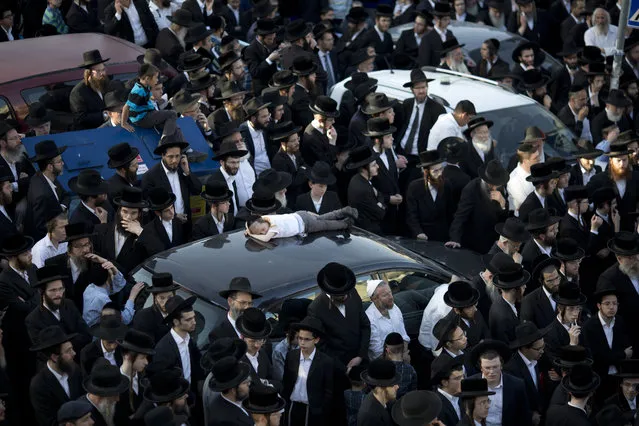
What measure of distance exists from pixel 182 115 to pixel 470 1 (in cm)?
841

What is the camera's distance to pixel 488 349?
36.3ft

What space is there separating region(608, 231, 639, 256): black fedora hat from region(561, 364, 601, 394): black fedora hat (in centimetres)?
279

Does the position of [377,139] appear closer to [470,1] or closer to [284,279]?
[284,279]

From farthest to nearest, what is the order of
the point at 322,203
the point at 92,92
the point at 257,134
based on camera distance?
the point at 92,92, the point at 257,134, the point at 322,203

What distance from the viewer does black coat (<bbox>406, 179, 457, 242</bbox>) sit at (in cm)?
1498

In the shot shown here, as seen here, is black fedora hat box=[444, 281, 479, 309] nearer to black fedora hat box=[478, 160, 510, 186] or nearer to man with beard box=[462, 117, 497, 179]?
black fedora hat box=[478, 160, 510, 186]

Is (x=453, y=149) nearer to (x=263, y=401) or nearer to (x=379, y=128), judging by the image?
(x=379, y=128)

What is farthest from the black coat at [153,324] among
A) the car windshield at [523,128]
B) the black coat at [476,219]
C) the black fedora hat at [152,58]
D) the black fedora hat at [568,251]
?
the car windshield at [523,128]

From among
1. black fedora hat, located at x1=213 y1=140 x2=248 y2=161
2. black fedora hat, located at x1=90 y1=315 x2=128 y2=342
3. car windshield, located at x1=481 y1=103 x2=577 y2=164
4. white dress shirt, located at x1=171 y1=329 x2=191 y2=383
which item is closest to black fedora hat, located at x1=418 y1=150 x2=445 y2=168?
car windshield, located at x1=481 y1=103 x2=577 y2=164

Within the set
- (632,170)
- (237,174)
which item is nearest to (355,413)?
(237,174)

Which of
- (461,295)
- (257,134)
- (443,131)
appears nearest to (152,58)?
(257,134)

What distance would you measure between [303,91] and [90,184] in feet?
14.7

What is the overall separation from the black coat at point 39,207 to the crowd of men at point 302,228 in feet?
0.05

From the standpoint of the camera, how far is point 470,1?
2241cm
